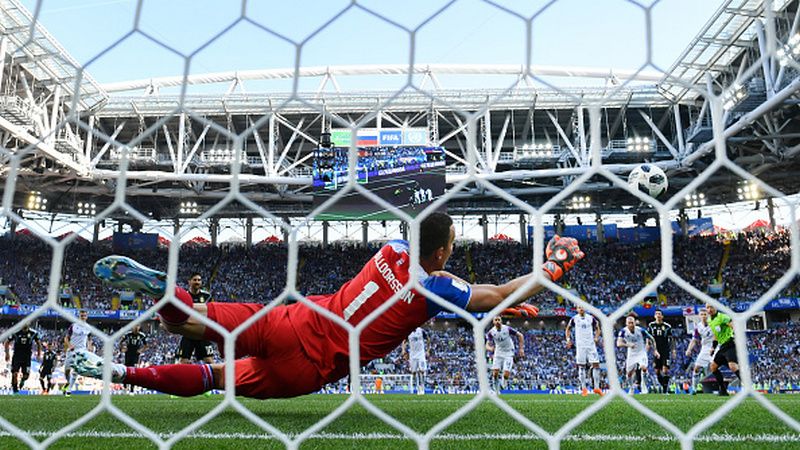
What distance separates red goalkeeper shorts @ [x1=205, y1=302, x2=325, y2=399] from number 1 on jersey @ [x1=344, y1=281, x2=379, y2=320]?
35 cm

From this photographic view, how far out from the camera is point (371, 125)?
71.0 ft

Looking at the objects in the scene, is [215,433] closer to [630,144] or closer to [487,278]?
[630,144]

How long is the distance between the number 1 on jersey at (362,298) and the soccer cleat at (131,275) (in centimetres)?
105

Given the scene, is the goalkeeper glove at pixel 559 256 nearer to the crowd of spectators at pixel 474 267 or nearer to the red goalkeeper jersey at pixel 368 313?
the red goalkeeper jersey at pixel 368 313

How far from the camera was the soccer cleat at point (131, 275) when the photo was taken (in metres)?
3.18

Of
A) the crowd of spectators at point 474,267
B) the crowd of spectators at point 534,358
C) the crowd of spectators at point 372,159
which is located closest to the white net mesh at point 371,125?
the crowd of spectators at point 372,159

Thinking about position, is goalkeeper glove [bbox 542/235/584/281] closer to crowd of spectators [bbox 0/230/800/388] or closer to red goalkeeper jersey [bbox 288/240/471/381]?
red goalkeeper jersey [bbox 288/240/471/381]

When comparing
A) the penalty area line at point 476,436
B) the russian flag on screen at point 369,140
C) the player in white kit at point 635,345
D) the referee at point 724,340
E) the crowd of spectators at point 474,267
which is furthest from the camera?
the crowd of spectators at point 474,267

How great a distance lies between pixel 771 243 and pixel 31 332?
28893 millimetres

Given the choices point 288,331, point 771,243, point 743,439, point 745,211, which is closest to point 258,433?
point 288,331

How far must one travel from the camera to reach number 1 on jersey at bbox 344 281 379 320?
11.3ft

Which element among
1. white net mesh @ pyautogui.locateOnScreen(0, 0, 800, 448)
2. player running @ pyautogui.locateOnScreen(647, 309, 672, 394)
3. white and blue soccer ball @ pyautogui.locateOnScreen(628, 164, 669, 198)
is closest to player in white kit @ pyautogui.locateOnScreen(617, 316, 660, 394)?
player running @ pyautogui.locateOnScreen(647, 309, 672, 394)

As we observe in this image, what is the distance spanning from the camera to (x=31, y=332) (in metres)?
11.1

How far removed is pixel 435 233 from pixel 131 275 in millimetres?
1692
